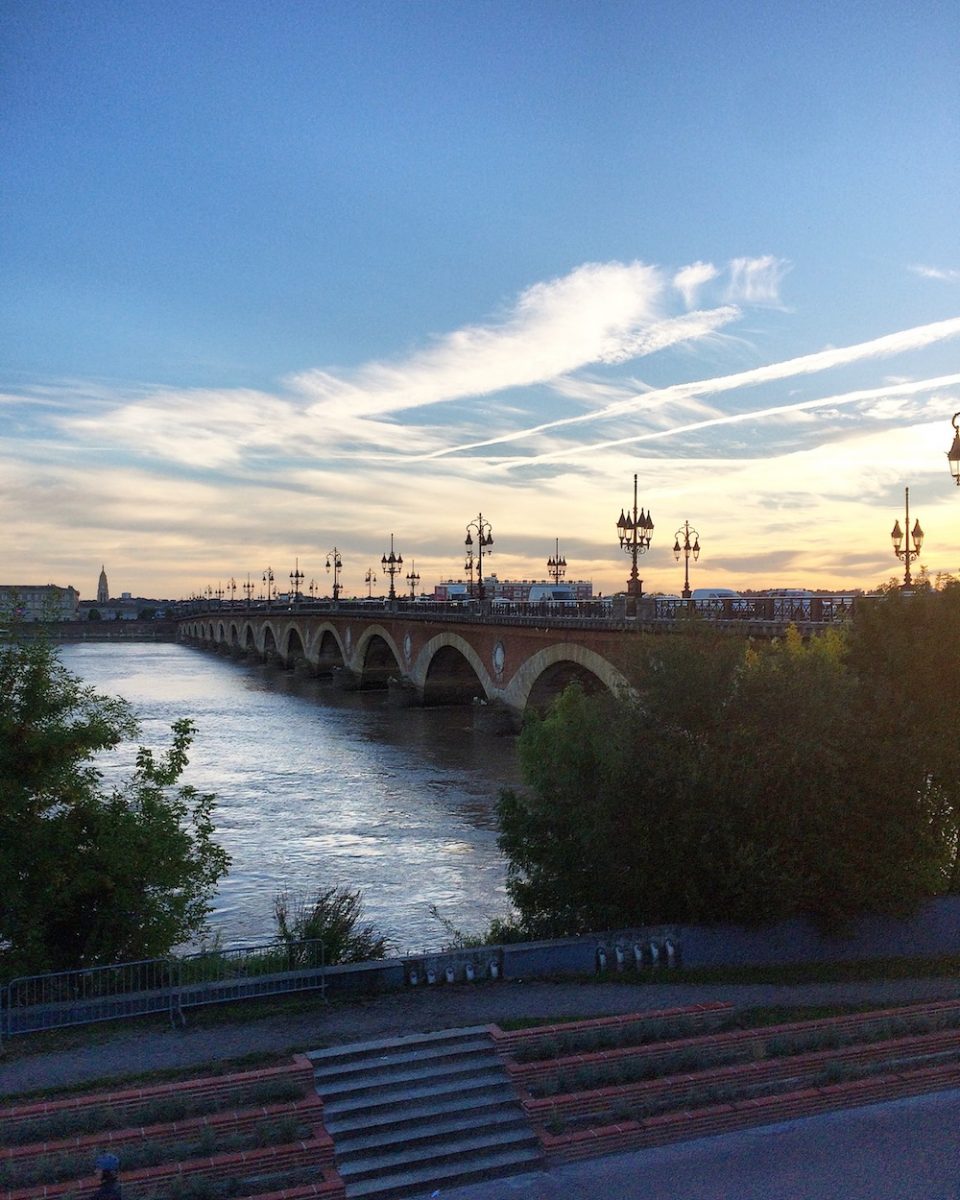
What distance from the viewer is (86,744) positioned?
50.6ft

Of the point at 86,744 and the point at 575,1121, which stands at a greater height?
the point at 86,744

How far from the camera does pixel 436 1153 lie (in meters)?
10.2

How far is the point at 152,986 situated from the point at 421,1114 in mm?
5037

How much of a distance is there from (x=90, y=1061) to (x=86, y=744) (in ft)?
16.1

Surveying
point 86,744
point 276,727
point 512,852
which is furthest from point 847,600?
point 276,727

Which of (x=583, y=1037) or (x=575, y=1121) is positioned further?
(x=583, y=1037)

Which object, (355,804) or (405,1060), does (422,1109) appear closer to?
(405,1060)

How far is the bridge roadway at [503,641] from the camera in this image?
3236 centimetres

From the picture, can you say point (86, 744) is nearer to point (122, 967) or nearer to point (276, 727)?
point (122, 967)

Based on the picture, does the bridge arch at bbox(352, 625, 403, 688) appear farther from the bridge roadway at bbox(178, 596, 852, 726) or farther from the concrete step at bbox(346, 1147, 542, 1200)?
the concrete step at bbox(346, 1147, 542, 1200)

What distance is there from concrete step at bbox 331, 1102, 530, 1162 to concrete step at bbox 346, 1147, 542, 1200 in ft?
0.93

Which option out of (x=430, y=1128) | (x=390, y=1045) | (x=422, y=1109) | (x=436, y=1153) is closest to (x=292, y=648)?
(x=390, y=1045)

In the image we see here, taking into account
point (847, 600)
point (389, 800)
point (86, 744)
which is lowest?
point (389, 800)

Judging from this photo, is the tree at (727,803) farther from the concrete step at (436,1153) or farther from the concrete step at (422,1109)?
the concrete step at (436,1153)
